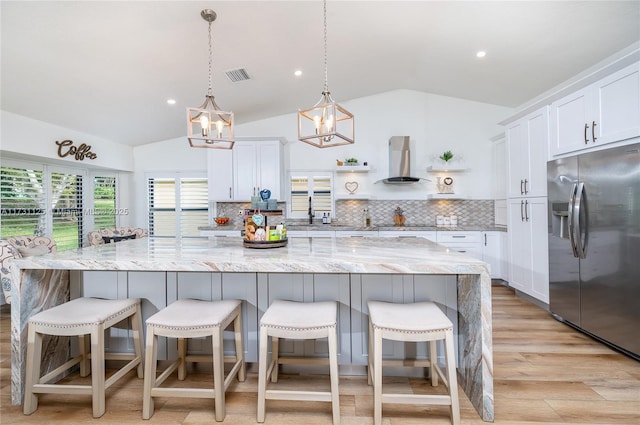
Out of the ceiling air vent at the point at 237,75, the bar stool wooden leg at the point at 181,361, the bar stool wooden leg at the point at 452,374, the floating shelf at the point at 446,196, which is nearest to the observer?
the bar stool wooden leg at the point at 452,374

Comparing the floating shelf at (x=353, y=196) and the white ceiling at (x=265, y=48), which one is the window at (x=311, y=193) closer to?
the floating shelf at (x=353, y=196)

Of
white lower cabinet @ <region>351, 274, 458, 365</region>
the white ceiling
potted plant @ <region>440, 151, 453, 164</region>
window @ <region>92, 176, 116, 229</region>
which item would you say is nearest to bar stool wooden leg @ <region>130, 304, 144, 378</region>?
white lower cabinet @ <region>351, 274, 458, 365</region>

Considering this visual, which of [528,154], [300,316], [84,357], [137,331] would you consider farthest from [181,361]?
[528,154]

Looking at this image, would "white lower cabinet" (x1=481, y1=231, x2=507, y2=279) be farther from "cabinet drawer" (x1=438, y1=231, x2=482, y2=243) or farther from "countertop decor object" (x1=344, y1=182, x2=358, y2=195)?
"countertop decor object" (x1=344, y1=182, x2=358, y2=195)

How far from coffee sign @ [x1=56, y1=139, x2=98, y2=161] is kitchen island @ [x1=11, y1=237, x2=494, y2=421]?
2.63 metres

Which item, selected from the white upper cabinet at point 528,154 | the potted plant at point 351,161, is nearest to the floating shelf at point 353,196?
the potted plant at point 351,161

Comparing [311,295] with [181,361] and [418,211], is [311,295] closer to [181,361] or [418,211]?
[181,361]

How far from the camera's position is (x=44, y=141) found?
3.78 meters

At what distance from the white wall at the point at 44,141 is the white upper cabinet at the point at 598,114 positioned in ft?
18.8

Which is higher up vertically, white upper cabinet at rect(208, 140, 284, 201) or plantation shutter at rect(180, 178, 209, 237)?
white upper cabinet at rect(208, 140, 284, 201)

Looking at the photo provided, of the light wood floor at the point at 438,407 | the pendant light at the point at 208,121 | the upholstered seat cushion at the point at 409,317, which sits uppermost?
the pendant light at the point at 208,121

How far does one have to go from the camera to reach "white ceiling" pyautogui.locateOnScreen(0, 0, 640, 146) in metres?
2.55

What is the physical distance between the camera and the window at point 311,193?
520 cm

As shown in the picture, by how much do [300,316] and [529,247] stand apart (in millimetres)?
3157
